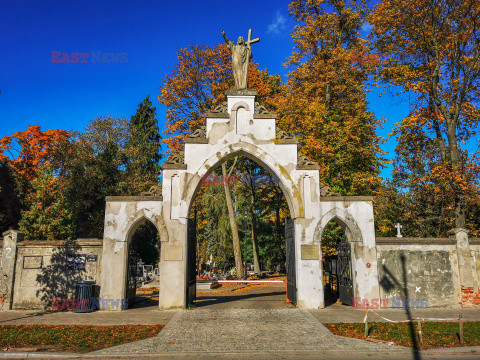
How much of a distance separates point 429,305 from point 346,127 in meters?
11.6

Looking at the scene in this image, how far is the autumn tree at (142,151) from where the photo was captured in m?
29.4

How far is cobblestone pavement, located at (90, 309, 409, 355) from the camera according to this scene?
777 cm

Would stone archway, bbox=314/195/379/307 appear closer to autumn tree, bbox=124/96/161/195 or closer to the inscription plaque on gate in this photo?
the inscription plaque on gate

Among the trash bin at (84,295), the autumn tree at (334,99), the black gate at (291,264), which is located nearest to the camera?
the trash bin at (84,295)

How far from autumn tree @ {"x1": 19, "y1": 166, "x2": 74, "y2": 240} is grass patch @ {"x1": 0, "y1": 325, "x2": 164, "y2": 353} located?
44.1ft

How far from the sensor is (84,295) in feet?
42.6

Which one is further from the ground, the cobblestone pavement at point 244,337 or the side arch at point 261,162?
the side arch at point 261,162

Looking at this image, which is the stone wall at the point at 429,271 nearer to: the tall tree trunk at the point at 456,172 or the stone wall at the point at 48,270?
the tall tree trunk at the point at 456,172

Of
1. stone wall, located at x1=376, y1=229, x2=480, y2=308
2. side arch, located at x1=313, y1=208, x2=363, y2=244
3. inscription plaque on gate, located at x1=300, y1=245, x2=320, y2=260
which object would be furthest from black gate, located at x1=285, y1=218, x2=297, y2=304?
stone wall, located at x1=376, y1=229, x2=480, y2=308

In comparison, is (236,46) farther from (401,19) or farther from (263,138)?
(401,19)

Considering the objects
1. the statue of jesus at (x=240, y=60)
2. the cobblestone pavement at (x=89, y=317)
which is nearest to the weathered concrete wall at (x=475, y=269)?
the statue of jesus at (x=240, y=60)

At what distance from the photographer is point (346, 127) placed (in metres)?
21.9

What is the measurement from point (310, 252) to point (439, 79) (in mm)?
13395

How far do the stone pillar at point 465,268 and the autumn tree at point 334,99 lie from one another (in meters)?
7.40
